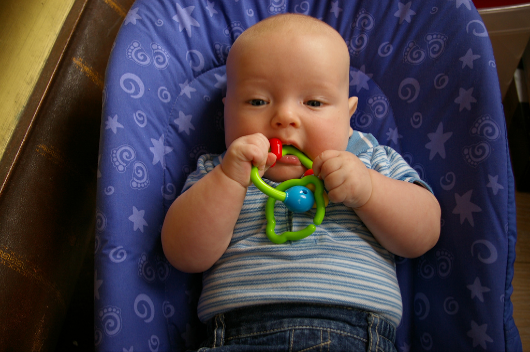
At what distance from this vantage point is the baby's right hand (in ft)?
2.55

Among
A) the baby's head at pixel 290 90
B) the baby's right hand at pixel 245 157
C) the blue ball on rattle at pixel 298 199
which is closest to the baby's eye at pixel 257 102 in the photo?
the baby's head at pixel 290 90

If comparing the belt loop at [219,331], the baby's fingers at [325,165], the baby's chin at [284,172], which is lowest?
the belt loop at [219,331]

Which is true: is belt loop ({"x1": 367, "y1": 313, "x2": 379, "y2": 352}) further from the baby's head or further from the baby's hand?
the baby's head

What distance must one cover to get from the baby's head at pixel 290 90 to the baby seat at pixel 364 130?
23 centimetres

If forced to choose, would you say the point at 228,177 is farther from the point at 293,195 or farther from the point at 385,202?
the point at 385,202

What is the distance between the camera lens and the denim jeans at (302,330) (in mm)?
772

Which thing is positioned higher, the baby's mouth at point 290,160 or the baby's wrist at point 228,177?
the baby's wrist at point 228,177

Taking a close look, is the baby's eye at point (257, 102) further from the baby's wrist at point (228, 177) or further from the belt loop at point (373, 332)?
the belt loop at point (373, 332)

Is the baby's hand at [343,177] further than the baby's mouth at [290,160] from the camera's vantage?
No

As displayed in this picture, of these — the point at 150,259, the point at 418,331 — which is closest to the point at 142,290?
the point at 150,259

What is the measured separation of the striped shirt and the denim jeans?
2 centimetres

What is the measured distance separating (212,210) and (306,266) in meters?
0.23

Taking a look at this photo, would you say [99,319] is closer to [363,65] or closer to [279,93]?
[279,93]

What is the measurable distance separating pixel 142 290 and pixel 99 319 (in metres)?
0.11
